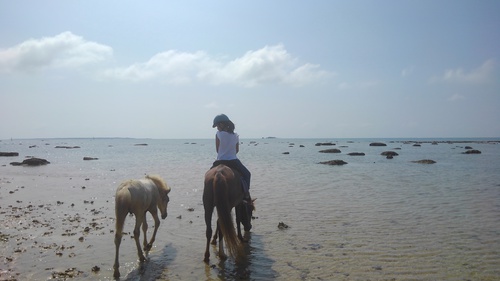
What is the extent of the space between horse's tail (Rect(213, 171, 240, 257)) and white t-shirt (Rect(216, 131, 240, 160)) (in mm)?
1358

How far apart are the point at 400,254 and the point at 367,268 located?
4.63 ft

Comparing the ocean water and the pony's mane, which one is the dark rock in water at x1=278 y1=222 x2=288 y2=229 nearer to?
Result: the ocean water

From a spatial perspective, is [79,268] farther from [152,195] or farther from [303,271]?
[303,271]

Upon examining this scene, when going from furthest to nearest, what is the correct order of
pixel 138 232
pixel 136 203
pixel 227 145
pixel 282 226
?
pixel 282 226 < pixel 227 145 < pixel 138 232 < pixel 136 203

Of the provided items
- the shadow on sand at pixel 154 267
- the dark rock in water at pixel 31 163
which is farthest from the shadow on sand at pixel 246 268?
the dark rock in water at pixel 31 163

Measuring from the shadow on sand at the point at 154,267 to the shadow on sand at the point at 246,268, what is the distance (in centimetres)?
96

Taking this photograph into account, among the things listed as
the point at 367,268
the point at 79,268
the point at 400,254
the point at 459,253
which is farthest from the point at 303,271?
the point at 79,268

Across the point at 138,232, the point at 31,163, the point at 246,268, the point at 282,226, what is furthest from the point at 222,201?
the point at 31,163

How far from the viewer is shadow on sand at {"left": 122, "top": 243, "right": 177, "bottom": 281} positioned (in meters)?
6.93

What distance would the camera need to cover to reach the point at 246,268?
7.50 metres

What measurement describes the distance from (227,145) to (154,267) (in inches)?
137

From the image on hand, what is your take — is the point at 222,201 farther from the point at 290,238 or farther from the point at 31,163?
the point at 31,163

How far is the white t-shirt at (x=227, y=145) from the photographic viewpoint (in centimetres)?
902

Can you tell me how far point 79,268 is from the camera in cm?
719
